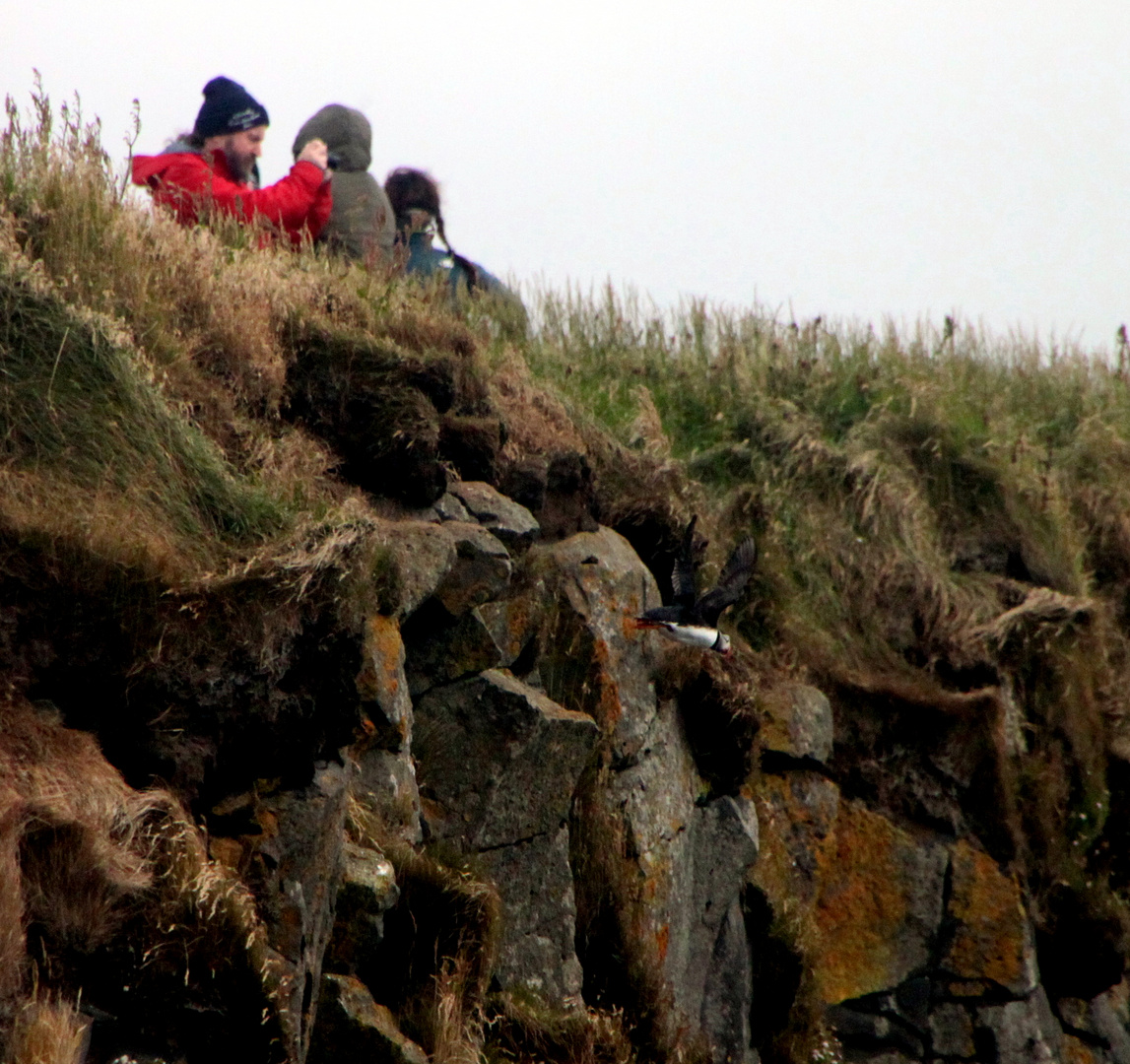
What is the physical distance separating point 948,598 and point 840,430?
1588mm

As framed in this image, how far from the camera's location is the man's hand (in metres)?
7.99

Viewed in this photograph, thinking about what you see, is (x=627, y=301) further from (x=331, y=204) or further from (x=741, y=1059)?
(x=741, y=1059)

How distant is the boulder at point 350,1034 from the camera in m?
4.69

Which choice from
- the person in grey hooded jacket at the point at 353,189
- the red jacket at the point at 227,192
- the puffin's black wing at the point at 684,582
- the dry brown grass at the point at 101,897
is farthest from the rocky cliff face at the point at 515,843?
the person in grey hooded jacket at the point at 353,189

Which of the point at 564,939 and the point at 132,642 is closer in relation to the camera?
the point at 132,642

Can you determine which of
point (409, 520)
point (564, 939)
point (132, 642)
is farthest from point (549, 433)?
point (132, 642)

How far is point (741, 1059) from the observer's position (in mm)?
7258

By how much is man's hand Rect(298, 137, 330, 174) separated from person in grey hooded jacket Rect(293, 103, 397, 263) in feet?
0.42

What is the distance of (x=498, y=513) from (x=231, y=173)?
108 inches

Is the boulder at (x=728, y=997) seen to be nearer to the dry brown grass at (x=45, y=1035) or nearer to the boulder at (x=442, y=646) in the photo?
the boulder at (x=442, y=646)

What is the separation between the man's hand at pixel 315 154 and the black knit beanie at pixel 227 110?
11.9 inches

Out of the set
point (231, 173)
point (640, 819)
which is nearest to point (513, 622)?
point (640, 819)

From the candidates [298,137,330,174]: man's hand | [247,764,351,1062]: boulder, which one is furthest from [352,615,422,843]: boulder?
[298,137,330,174]: man's hand

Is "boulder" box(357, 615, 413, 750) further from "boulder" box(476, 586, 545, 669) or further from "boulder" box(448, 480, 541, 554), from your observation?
"boulder" box(448, 480, 541, 554)
